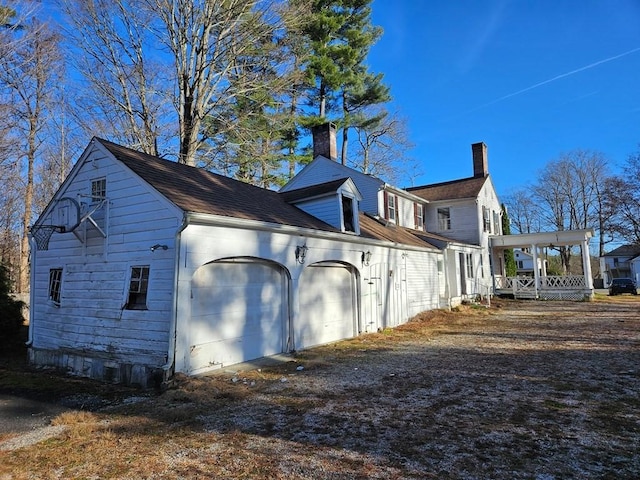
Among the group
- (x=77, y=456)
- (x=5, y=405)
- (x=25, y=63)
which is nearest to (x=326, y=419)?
(x=77, y=456)

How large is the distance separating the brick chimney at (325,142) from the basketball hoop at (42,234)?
1335 cm

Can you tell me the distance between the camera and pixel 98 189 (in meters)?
9.40

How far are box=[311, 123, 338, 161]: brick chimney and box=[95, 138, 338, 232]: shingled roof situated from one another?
8.87 metres

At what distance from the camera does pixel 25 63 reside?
61.3 feet

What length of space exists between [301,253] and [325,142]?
11945mm

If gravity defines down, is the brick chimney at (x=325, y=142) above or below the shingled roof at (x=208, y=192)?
above

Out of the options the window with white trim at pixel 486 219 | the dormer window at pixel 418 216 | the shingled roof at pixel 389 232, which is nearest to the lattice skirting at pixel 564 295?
the window with white trim at pixel 486 219

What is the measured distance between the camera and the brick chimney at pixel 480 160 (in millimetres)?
27188

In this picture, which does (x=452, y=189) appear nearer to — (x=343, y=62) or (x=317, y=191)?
(x=343, y=62)

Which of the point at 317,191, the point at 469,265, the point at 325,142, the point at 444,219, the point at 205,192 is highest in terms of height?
the point at 325,142

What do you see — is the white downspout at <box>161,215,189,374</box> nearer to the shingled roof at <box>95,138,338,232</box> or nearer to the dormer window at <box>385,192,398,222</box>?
the shingled roof at <box>95,138,338,232</box>

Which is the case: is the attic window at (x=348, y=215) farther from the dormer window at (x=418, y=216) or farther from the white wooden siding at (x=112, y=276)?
the dormer window at (x=418, y=216)

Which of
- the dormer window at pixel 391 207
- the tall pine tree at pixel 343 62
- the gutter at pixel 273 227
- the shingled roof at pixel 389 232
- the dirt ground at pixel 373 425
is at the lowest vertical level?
the dirt ground at pixel 373 425

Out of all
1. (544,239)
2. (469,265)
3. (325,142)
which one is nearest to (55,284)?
(325,142)
